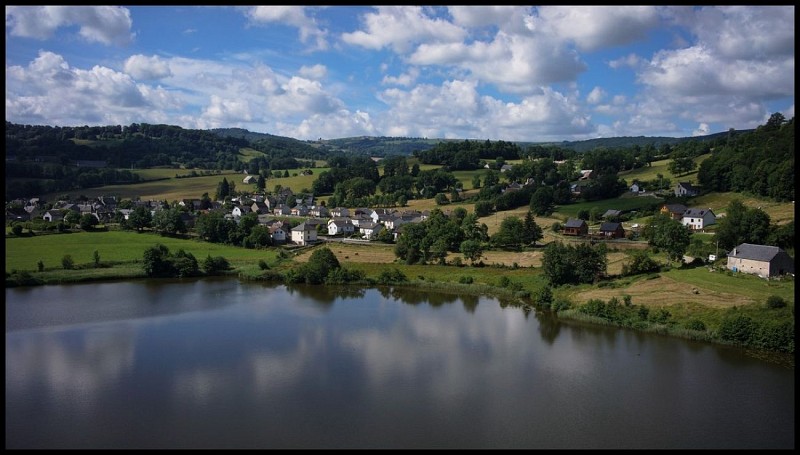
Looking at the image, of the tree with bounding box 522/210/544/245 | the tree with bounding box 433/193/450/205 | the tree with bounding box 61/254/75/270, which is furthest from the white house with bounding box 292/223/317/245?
the tree with bounding box 522/210/544/245

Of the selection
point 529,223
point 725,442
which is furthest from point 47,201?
point 725,442

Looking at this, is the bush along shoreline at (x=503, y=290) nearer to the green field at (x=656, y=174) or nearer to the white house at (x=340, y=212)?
the white house at (x=340, y=212)

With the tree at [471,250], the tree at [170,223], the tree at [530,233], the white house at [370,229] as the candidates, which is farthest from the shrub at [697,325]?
the tree at [170,223]

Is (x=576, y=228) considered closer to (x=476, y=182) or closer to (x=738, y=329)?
(x=738, y=329)

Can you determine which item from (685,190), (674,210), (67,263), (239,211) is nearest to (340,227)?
(239,211)

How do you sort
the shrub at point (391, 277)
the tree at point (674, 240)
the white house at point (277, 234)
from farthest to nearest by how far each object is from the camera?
the white house at point (277, 234) → the shrub at point (391, 277) → the tree at point (674, 240)

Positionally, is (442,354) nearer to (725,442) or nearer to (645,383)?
(645,383)
